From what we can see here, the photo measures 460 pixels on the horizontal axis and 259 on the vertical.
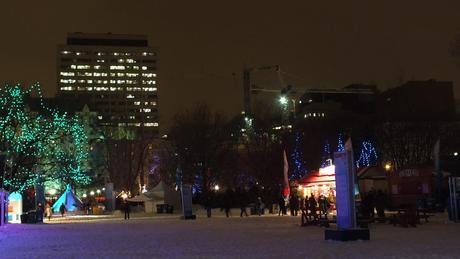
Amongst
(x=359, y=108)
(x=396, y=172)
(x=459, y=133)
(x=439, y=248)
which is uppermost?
(x=359, y=108)

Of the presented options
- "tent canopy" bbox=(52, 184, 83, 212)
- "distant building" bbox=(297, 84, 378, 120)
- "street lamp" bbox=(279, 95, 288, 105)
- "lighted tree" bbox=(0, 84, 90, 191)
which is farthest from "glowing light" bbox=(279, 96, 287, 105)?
"lighted tree" bbox=(0, 84, 90, 191)

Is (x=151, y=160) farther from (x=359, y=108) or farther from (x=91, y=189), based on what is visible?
(x=359, y=108)

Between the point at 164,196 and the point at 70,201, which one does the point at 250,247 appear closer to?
the point at 164,196

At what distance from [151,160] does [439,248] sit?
7011cm

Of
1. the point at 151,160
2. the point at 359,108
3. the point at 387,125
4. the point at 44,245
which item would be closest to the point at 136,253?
the point at 44,245

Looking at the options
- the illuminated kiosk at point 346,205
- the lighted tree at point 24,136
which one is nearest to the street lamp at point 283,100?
the lighted tree at point 24,136

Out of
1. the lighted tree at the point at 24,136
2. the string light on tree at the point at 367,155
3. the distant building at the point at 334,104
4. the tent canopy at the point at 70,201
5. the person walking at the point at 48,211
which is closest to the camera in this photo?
the lighted tree at the point at 24,136

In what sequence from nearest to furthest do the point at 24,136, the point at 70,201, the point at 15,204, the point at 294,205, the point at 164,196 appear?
the point at 294,205 < the point at 24,136 < the point at 15,204 < the point at 164,196 < the point at 70,201

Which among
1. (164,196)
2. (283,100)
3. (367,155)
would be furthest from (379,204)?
(283,100)

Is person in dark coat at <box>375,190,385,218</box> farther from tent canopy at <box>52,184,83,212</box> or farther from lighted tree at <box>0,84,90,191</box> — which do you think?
tent canopy at <box>52,184,83,212</box>

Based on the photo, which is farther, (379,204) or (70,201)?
(70,201)

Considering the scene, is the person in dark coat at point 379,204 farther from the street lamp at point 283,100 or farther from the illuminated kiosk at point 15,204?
the street lamp at point 283,100

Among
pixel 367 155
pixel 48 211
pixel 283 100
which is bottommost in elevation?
pixel 48 211

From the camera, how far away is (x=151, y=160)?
8412 cm
